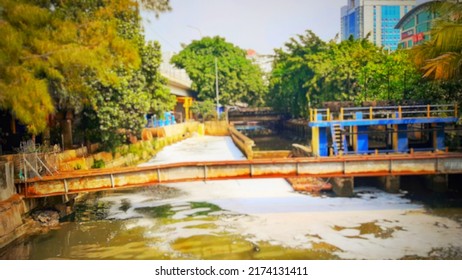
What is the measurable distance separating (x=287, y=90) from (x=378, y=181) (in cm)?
1408

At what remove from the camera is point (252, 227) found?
27.8 ft

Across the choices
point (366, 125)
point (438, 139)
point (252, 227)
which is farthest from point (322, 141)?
point (252, 227)

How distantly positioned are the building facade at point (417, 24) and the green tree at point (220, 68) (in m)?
7.14

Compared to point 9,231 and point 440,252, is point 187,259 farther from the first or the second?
point 440,252

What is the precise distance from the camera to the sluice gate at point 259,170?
29.1 feet

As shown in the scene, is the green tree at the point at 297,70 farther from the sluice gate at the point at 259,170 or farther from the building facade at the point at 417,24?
the sluice gate at the point at 259,170

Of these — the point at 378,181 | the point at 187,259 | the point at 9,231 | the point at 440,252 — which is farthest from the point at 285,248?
the point at 378,181

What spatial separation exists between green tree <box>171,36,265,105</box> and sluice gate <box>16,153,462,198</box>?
943cm

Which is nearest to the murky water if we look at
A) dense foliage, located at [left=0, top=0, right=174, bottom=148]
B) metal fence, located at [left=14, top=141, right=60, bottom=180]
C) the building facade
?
metal fence, located at [left=14, top=141, right=60, bottom=180]

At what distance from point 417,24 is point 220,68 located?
10.6 meters

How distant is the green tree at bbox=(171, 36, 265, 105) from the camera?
18.8m

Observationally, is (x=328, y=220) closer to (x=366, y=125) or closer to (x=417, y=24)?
(x=366, y=125)

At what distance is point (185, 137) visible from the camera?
27.1 metres

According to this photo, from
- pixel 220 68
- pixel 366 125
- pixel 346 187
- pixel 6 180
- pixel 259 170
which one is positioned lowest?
pixel 346 187
